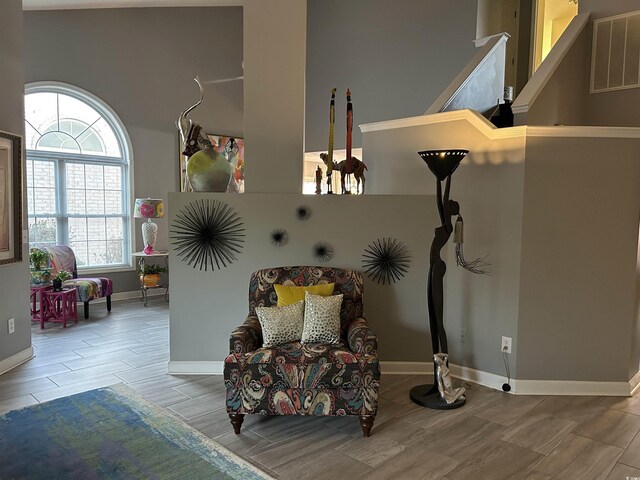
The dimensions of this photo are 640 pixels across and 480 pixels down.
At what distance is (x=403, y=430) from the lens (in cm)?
306

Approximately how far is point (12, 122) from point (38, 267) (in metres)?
1.98

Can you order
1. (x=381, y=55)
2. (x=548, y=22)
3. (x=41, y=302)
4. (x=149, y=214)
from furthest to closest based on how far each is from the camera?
(x=548, y=22) < (x=381, y=55) < (x=149, y=214) < (x=41, y=302)

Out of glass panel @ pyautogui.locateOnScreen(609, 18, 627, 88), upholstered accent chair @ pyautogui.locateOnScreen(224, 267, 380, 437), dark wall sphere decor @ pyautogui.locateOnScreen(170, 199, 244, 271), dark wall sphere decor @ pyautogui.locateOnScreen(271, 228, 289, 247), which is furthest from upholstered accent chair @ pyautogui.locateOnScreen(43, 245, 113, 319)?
glass panel @ pyautogui.locateOnScreen(609, 18, 627, 88)

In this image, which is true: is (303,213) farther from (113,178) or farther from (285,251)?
(113,178)

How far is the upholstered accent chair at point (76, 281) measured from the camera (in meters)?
5.75

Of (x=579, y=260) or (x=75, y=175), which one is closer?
(x=579, y=260)

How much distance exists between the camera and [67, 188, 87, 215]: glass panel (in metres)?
6.59

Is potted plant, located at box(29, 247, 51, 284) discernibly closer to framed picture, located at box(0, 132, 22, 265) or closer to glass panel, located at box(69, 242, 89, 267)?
glass panel, located at box(69, 242, 89, 267)

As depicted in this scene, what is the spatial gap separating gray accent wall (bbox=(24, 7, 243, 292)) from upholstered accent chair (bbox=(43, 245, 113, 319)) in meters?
0.87

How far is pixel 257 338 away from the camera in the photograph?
3307mm

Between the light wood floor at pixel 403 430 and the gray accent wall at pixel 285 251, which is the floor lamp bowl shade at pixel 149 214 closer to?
the light wood floor at pixel 403 430

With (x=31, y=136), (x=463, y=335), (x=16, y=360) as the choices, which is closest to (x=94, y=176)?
(x=31, y=136)

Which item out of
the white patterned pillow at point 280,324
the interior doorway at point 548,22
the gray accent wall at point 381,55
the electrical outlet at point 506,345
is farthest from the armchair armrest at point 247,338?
the interior doorway at point 548,22

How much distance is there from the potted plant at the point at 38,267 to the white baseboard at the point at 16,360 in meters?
1.31
